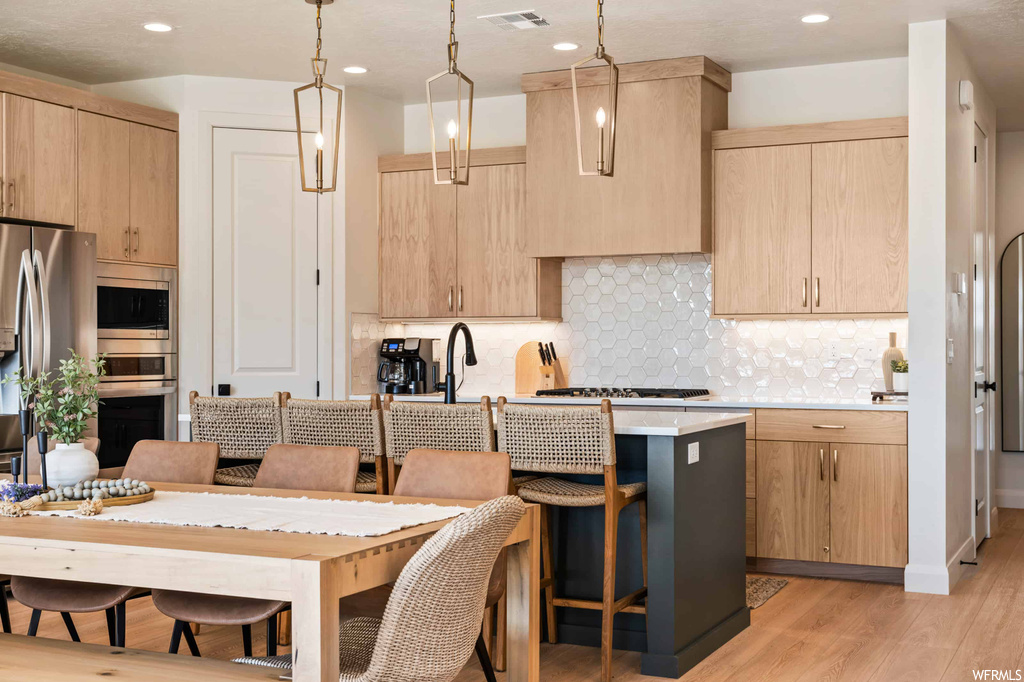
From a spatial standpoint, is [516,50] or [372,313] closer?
[516,50]

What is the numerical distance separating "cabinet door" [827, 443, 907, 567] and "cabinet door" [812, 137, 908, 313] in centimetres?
72

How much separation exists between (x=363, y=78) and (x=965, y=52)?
3.04 meters

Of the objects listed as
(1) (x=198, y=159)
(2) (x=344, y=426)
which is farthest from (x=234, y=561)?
(1) (x=198, y=159)

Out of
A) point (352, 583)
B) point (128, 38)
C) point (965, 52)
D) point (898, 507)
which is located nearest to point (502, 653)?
point (352, 583)

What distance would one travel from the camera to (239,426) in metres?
4.02

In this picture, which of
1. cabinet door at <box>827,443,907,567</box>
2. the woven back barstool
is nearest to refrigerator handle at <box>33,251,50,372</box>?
the woven back barstool

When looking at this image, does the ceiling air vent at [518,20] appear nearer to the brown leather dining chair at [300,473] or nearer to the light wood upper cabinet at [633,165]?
the light wood upper cabinet at [633,165]

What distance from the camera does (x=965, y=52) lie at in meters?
5.18

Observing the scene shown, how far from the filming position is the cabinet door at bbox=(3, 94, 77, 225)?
4738 millimetres

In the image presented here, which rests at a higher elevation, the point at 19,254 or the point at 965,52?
the point at 965,52

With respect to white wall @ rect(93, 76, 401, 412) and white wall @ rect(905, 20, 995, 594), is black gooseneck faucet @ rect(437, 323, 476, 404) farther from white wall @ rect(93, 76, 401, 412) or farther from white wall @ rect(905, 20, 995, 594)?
white wall @ rect(905, 20, 995, 594)

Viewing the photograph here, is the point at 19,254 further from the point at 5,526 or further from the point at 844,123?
the point at 844,123

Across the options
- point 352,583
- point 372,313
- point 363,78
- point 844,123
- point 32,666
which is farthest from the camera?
point 372,313

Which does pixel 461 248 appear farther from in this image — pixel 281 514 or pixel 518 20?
pixel 281 514
